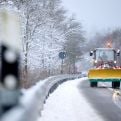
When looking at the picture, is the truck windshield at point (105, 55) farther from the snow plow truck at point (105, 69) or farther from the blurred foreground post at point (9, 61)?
the blurred foreground post at point (9, 61)

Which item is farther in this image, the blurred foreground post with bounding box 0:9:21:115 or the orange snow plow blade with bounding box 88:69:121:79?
the orange snow plow blade with bounding box 88:69:121:79

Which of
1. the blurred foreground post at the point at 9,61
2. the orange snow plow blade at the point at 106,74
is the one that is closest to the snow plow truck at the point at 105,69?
the orange snow plow blade at the point at 106,74

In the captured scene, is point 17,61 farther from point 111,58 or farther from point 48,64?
point 48,64

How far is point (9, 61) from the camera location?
421cm

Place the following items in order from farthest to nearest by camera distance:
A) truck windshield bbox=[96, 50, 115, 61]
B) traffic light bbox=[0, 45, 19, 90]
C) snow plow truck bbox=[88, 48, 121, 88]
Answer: truck windshield bbox=[96, 50, 115, 61] < snow plow truck bbox=[88, 48, 121, 88] < traffic light bbox=[0, 45, 19, 90]

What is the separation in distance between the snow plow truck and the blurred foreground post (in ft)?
97.3

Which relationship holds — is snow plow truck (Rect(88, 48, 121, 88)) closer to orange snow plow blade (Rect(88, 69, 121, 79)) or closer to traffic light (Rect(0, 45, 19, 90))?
orange snow plow blade (Rect(88, 69, 121, 79))

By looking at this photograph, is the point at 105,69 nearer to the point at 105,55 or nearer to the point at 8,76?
the point at 105,55

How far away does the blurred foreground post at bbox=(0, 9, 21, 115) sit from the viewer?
423 cm

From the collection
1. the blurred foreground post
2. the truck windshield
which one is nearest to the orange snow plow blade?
the truck windshield

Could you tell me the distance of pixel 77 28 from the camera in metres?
74.8

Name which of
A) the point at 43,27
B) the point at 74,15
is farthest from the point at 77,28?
the point at 43,27

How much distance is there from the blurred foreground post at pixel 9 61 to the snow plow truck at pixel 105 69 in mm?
29651

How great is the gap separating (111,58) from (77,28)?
39.6m
